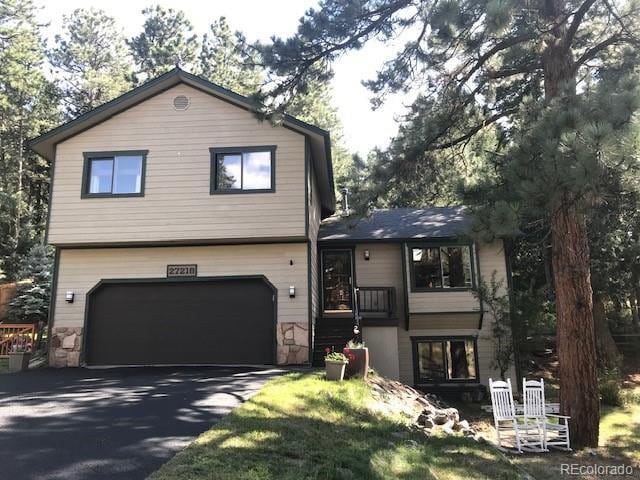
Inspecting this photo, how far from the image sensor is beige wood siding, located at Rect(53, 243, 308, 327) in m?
11.6

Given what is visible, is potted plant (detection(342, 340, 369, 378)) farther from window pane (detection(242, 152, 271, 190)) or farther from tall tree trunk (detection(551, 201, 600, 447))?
window pane (detection(242, 152, 271, 190))

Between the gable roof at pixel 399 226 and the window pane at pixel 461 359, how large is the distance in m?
3.16

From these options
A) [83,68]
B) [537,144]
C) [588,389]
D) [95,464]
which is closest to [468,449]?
[588,389]

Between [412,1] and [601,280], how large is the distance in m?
13.3

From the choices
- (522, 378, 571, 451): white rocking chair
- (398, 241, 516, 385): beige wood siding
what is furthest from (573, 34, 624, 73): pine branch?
(522, 378, 571, 451): white rocking chair

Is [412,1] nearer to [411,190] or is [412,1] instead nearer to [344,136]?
[411,190]

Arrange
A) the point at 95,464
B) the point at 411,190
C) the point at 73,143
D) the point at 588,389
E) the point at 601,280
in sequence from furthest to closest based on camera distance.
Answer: the point at 601,280 < the point at 411,190 < the point at 73,143 < the point at 588,389 < the point at 95,464

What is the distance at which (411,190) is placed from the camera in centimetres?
1360

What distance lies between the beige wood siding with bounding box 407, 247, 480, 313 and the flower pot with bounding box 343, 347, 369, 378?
195 inches

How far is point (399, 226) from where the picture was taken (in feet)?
49.0

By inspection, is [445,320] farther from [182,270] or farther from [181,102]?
[181,102]

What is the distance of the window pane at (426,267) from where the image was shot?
45.2 ft

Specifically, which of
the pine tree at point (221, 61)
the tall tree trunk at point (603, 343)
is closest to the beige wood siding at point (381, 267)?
the tall tree trunk at point (603, 343)

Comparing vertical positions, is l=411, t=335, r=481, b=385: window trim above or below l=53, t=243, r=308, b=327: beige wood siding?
below
